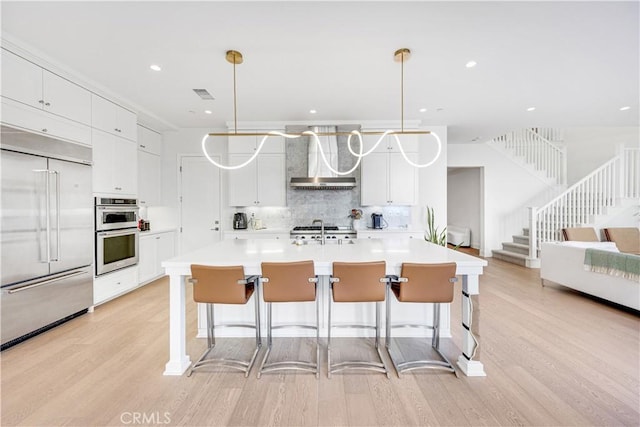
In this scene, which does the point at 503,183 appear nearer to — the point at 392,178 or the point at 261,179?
the point at 392,178

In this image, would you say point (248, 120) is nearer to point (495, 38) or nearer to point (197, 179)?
point (197, 179)

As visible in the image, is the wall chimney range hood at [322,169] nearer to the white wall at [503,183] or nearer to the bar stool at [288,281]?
the bar stool at [288,281]

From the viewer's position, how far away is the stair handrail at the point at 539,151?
6.80m

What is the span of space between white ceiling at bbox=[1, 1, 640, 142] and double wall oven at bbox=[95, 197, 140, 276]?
1.50 m

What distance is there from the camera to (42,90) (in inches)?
111

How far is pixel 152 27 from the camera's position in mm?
2318

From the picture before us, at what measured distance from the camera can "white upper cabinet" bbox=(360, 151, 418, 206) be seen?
490cm

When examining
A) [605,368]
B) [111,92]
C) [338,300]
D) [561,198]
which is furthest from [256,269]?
[561,198]

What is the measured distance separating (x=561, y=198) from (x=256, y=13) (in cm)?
677

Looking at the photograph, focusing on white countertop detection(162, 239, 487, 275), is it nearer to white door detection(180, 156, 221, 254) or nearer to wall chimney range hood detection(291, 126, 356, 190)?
wall chimney range hood detection(291, 126, 356, 190)

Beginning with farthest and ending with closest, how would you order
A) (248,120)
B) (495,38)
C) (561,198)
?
(561,198) < (248,120) < (495,38)

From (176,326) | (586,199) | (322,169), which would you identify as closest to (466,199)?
(586,199)

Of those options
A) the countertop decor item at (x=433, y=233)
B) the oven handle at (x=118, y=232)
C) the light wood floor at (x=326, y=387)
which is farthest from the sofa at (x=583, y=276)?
the oven handle at (x=118, y=232)

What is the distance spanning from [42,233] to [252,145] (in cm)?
304
